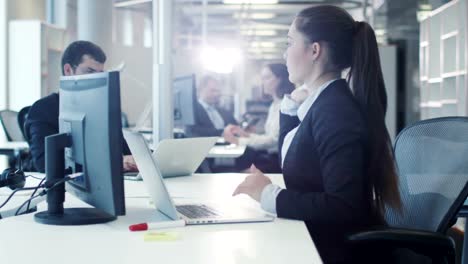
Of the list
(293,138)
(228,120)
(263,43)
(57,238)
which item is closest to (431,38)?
(228,120)

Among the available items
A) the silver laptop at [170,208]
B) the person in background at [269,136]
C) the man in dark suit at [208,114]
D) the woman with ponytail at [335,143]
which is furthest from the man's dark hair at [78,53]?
the person in background at [269,136]

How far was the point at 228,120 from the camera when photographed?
7.42 metres

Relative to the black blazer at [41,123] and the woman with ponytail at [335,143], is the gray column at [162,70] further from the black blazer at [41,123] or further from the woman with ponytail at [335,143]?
the woman with ponytail at [335,143]

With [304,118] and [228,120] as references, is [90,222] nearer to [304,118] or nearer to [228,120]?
[304,118]

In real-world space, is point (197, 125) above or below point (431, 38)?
below

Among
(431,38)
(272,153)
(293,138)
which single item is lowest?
(272,153)

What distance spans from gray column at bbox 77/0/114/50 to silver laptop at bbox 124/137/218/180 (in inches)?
180

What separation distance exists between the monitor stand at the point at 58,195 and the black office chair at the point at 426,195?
72 centimetres

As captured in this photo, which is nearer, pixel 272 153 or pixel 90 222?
pixel 90 222

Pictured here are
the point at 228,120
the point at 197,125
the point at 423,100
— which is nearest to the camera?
the point at 197,125

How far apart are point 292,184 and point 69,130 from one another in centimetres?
66

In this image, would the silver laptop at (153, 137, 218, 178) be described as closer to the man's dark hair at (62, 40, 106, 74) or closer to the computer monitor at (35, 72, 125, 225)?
the computer monitor at (35, 72, 125, 225)

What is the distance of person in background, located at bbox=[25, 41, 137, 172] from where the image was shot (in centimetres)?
274

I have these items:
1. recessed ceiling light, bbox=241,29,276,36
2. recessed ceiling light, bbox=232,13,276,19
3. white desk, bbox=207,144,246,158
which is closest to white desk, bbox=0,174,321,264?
white desk, bbox=207,144,246,158
